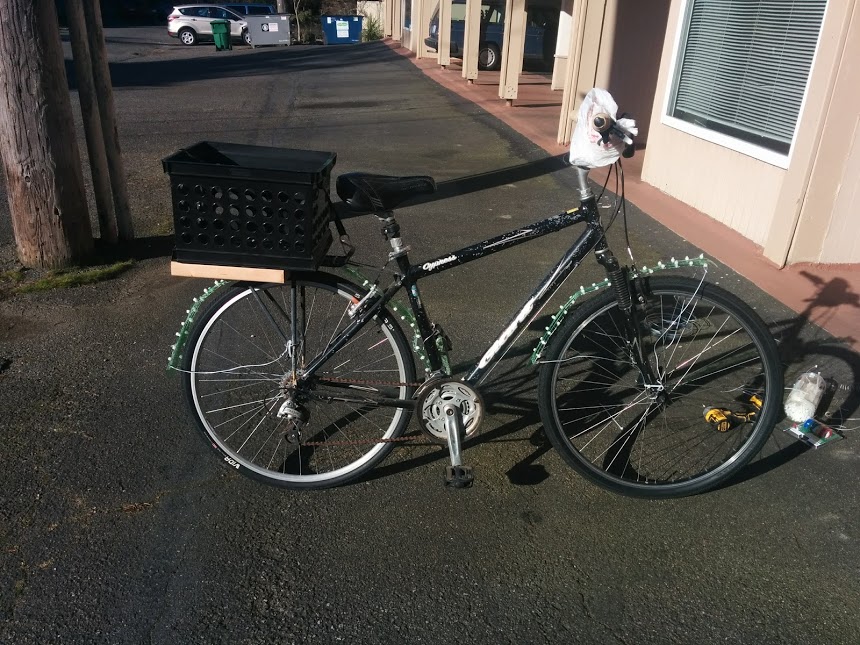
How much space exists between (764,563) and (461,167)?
273 inches

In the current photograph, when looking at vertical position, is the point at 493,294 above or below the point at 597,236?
below

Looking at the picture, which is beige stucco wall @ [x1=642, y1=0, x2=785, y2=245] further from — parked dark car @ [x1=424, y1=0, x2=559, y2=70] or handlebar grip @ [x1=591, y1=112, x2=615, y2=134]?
parked dark car @ [x1=424, y1=0, x2=559, y2=70]

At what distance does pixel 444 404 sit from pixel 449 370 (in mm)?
144

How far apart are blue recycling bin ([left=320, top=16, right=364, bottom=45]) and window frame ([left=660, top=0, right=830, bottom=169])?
27789mm

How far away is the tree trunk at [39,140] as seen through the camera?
4.71m

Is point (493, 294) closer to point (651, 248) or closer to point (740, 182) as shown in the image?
point (651, 248)

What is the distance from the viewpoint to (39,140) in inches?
193

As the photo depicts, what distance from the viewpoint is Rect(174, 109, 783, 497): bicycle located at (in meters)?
2.79

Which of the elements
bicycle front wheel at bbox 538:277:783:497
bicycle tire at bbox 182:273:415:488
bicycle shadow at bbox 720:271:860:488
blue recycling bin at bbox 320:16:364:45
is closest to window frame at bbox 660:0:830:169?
bicycle shadow at bbox 720:271:860:488

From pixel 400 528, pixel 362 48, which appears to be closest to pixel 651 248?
pixel 400 528

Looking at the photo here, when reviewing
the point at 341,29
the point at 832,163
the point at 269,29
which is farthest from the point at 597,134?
the point at 341,29

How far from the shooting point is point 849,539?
113 inches

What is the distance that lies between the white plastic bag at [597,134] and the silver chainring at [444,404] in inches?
38.9

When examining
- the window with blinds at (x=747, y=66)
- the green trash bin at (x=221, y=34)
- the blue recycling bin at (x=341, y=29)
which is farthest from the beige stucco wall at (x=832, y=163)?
the blue recycling bin at (x=341, y=29)
